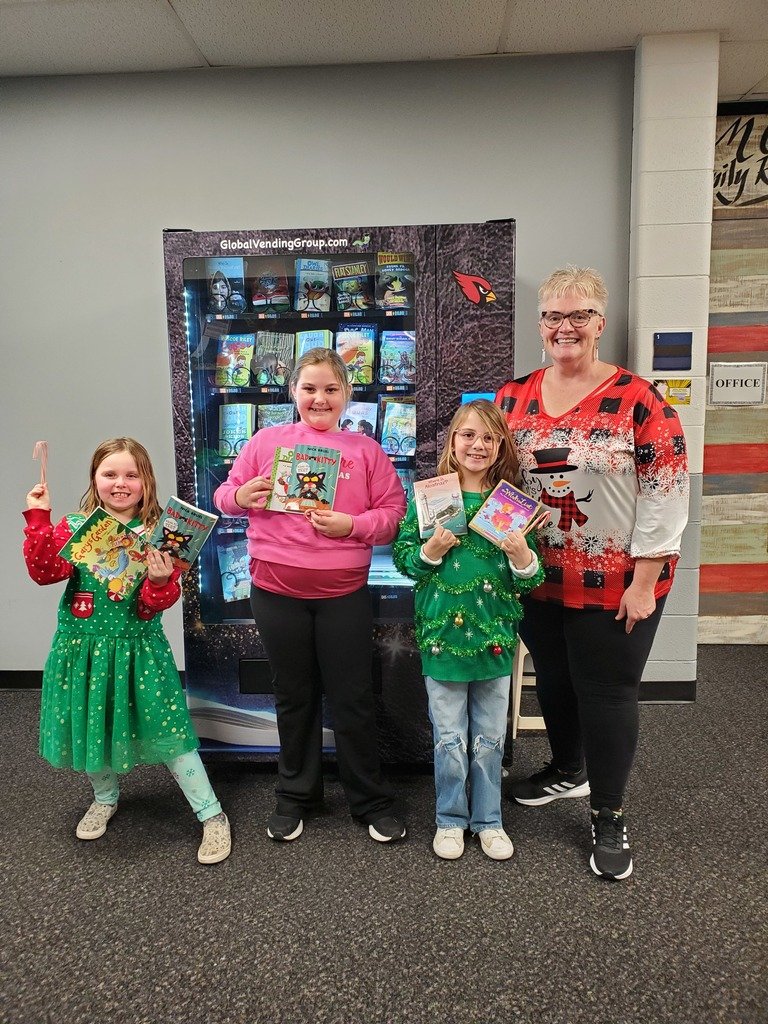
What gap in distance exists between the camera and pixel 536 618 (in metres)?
2.09

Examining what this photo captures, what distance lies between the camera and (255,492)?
2035mm

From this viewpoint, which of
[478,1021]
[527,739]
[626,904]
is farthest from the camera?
[527,739]

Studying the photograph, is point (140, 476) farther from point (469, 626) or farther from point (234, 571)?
point (469, 626)

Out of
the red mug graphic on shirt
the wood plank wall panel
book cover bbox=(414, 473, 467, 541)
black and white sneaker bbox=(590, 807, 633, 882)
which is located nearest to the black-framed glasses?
book cover bbox=(414, 473, 467, 541)

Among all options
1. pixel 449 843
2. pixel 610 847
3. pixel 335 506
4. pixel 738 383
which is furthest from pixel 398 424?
pixel 738 383

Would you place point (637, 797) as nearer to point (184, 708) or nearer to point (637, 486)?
point (637, 486)

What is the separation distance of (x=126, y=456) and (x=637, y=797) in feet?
7.02

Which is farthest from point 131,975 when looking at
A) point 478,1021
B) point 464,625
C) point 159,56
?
point 159,56

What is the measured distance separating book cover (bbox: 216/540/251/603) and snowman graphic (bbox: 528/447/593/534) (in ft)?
4.03

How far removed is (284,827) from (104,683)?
744 millimetres

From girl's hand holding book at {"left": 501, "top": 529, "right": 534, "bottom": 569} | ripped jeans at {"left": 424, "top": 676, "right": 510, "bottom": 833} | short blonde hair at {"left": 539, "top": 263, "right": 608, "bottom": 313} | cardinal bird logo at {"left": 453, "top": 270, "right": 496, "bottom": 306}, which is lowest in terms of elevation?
ripped jeans at {"left": 424, "top": 676, "right": 510, "bottom": 833}

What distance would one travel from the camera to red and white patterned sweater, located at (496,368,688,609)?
Result: 1.80 meters

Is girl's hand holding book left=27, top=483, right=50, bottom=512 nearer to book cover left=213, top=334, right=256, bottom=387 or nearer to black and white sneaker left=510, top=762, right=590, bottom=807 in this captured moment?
book cover left=213, top=334, right=256, bottom=387

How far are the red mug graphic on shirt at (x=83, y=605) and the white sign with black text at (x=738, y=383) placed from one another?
330cm
